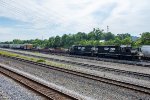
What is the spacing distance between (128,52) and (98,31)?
90519mm

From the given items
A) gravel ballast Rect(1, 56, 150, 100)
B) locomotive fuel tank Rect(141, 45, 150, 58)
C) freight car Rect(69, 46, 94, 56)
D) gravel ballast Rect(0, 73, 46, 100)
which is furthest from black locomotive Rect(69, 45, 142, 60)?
gravel ballast Rect(0, 73, 46, 100)

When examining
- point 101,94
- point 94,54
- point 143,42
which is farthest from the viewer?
point 143,42

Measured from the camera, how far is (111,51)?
43.6 metres

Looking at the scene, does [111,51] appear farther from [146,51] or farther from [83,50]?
[83,50]

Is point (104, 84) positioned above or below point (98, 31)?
below

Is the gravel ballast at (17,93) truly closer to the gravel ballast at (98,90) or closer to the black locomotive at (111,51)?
the gravel ballast at (98,90)

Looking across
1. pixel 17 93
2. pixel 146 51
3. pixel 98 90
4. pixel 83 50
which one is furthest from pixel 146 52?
pixel 17 93

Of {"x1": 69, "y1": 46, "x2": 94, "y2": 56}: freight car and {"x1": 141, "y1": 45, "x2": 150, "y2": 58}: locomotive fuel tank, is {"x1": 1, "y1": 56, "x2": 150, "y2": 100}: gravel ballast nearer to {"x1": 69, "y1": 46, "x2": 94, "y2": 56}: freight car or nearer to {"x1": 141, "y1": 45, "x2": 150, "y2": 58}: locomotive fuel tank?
{"x1": 141, "y1": 45, "x2": 150, "y2": 58}: locomotive fuel tank

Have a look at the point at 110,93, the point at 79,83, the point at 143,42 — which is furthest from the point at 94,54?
the point at 110,93

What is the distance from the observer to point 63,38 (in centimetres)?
11750

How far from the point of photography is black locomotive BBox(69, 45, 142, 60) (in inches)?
1535

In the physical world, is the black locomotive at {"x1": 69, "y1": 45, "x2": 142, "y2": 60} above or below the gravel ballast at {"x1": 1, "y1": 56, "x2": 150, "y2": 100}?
above

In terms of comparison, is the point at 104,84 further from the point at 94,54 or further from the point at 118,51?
the point at 94,54

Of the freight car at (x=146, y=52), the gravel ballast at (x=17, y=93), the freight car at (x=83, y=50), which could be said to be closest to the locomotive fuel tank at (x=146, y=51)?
the freight car at (x=146, y=52)
